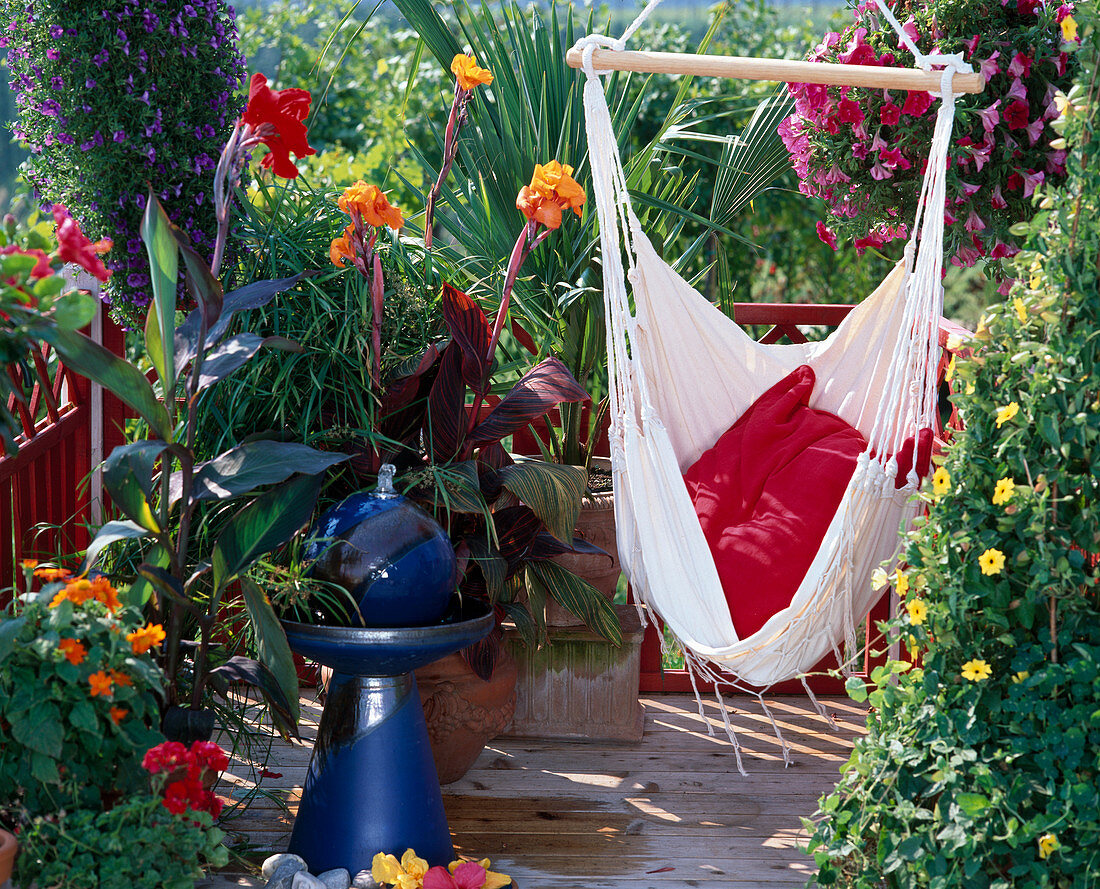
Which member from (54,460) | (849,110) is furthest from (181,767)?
(849,110)

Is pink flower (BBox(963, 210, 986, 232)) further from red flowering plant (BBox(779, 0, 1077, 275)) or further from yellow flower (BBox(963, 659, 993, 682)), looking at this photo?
yellow flower (BBox(963, 659, 993, 682))

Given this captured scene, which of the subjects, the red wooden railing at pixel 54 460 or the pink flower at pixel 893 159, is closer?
the red wooden railing at pixel 54 460

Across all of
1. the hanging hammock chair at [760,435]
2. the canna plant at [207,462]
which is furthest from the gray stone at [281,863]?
the hanging hammock chair at [760,435]

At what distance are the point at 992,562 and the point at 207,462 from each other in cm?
121

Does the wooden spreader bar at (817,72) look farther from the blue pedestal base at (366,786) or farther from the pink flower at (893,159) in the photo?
the blue pedestal base at (366,786)

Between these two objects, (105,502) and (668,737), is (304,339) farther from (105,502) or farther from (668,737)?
(668,737)

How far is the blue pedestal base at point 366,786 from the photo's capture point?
1958 millimetres

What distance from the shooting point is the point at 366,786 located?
6.43 feet

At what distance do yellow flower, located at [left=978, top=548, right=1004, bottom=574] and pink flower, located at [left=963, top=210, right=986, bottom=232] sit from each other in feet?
3.01

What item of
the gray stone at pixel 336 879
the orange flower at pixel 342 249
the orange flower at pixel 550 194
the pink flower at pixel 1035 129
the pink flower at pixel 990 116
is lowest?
the gray stone at pixel 336 879

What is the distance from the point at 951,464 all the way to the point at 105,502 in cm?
189

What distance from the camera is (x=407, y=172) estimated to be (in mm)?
5695

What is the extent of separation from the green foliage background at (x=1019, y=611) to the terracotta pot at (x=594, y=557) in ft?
3.50

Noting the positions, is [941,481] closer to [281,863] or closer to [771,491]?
[771,491]
